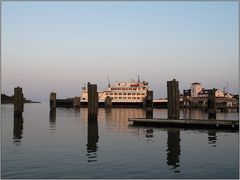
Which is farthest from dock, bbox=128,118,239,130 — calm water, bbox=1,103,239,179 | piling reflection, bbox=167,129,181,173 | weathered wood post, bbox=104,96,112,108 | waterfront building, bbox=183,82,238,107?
weathered wood post, bbox=104,96,112,108

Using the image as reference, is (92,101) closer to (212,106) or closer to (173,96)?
(173,96)

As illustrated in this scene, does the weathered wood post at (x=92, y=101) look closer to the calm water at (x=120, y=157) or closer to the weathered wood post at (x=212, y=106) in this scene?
the calm water at (x=120, y=157)

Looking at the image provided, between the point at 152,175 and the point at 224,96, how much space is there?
98.6 meters

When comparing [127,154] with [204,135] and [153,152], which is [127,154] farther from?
[204,135]

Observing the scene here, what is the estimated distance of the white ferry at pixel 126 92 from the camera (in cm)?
10612

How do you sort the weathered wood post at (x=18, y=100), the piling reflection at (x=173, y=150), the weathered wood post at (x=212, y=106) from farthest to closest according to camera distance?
the weathered wood post at (x=212, y=106), the weathered wood post at (x=18, y=100), the piling reflection at (x=173, y=150)

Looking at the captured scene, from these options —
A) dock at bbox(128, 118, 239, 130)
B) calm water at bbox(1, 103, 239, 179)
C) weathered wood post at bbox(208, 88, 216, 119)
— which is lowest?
calm water at bbox(1, 103, 239, 179)

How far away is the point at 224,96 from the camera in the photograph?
111 m

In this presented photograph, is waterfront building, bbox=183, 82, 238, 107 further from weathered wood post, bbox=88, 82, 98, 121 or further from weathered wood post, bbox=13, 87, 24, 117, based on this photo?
weathered wood post, bbox=88, 82, 98, 121

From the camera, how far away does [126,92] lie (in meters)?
107

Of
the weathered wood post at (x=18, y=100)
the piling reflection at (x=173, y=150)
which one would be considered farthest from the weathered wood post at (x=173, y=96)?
the weathered wood post at (x=18, y=100)

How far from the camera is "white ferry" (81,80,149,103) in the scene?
106125 mm

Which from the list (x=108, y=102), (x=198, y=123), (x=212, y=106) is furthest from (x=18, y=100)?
(x=108, y=102)

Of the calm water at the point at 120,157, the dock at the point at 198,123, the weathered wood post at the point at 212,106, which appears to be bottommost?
the calm water at the point at 120,157
